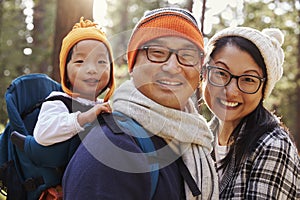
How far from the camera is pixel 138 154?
1.85m

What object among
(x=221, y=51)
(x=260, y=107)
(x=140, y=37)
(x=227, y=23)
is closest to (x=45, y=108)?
(x=140, y=37)

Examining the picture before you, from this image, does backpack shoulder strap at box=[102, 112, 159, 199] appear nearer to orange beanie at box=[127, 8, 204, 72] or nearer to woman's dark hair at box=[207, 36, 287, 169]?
orange beanie at box=[127, 8, 204, 72]

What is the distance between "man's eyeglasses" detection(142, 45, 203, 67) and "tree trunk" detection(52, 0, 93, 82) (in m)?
2.75

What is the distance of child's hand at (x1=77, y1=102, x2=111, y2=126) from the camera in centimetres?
227

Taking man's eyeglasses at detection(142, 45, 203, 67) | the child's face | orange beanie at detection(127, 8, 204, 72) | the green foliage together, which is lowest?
the green foliage

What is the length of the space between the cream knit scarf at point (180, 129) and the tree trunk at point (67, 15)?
282 centimetres

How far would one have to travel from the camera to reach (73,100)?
2803 mm

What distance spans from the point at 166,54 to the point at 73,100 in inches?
34.1

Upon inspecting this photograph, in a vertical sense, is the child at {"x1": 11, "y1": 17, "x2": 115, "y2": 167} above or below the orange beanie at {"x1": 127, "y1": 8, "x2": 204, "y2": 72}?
below

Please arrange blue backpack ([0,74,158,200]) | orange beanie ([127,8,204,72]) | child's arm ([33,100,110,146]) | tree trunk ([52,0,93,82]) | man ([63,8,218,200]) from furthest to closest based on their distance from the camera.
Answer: tree trunk ([52,0,93,82]), blue backpack ([0,74,158,200]), child's arm ([33,100,110,146]), orange beanie ([127,8,204,72]), man ([63,8,218,200])

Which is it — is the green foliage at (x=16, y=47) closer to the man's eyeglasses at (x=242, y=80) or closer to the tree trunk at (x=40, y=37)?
the tree trunk at (x=40, y=37)

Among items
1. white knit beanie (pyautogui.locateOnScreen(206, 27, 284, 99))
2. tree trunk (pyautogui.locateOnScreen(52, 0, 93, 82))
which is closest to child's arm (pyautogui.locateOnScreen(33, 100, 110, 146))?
white knit beanie (pyautogui.locateOnScreen(206, 27, 284, 99))

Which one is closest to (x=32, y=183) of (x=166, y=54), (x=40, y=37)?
(x=166, y=54)

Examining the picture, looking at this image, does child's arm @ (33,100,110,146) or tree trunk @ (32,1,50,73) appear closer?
child's arm @ (33,100,110,146)
